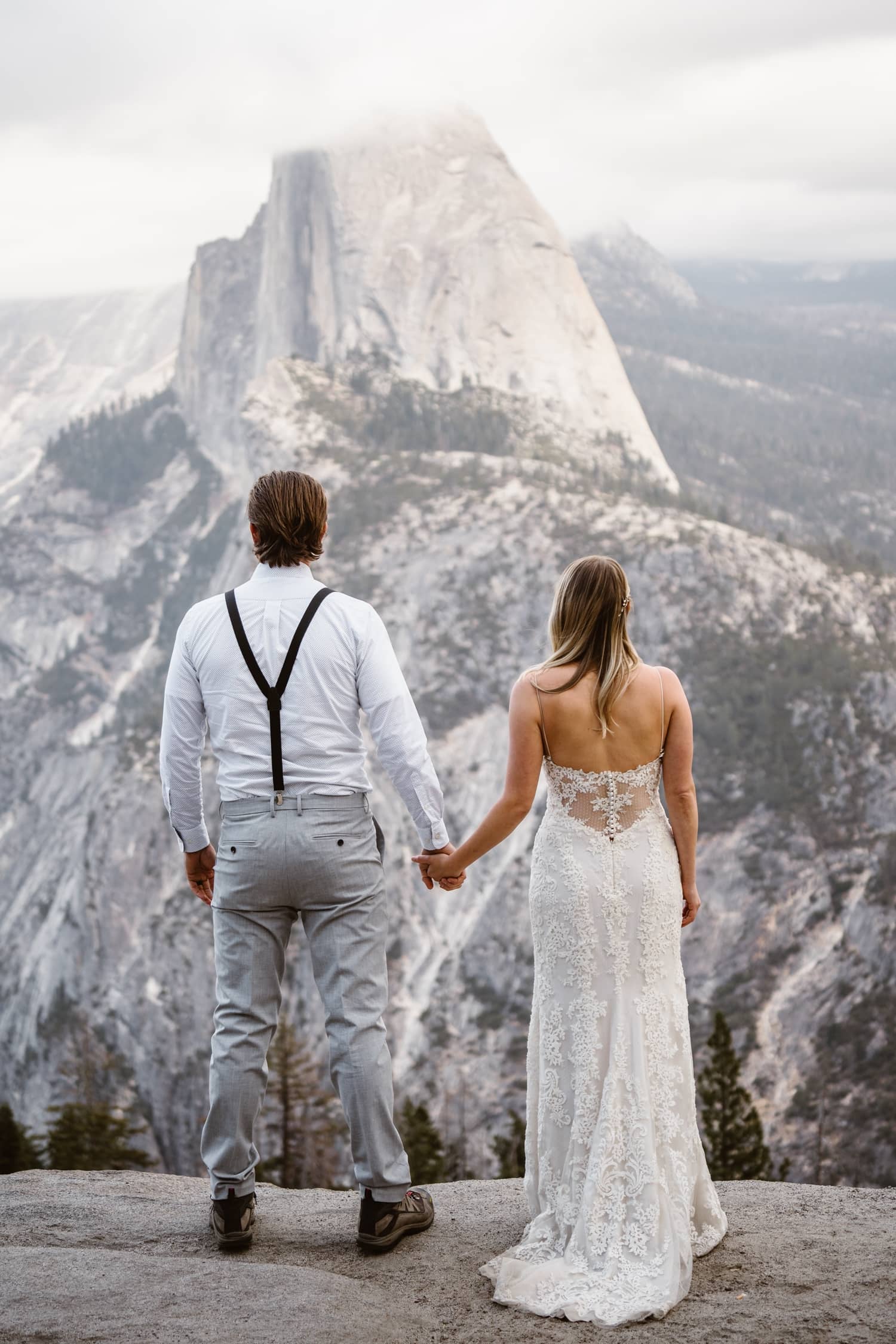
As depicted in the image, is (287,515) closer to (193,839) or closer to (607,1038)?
(193,839)

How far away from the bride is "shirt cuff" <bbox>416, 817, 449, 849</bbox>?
0.07 m

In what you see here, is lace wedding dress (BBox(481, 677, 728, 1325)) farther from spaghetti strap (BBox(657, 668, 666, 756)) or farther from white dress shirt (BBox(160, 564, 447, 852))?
white dress shirt (BBox(160, 564, 447, 852))

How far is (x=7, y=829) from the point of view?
12100cm

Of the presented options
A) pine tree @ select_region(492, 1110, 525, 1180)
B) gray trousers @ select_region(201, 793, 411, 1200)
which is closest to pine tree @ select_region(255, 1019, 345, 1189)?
pine tree @ select_region(492, 1110, 525, 1180)

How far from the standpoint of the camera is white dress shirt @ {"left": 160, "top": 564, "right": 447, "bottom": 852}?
554 centimetres

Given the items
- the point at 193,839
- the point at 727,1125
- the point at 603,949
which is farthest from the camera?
the point at 727,1125

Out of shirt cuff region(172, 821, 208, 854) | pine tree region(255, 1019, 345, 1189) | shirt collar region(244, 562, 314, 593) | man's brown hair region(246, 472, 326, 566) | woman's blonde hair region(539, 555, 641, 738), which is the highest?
man's brown hair region(246, 472, 326, 566)

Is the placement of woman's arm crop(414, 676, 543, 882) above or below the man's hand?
above

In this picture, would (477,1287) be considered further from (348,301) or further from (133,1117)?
(348,301)

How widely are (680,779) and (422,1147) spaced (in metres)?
32.1

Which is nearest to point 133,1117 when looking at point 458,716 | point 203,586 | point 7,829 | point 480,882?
point 480,882

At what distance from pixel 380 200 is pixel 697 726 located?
84.1m

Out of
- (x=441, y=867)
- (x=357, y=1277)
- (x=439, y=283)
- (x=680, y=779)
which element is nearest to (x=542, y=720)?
(x=680, y=779)

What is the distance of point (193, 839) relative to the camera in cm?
606
